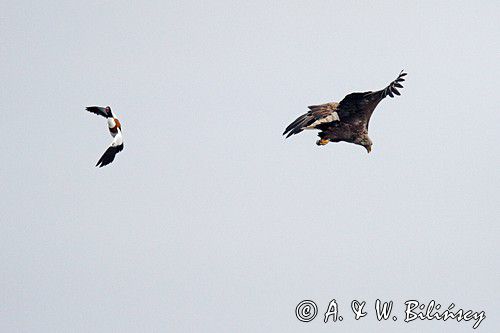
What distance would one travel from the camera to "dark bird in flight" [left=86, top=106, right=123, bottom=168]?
121 feet

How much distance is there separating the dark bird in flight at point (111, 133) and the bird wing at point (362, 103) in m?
7.35

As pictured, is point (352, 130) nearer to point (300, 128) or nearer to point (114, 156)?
point (300, 128)

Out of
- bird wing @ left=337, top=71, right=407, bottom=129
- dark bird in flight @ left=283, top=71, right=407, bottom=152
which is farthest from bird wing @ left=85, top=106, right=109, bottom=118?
bird wing @ left=337, top=71, right=407, bottom=129

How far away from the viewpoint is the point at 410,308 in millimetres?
40875

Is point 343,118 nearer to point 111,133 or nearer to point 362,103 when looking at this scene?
point 362,103

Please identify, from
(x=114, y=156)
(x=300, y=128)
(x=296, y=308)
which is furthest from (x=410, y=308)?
(x=114, y=156)

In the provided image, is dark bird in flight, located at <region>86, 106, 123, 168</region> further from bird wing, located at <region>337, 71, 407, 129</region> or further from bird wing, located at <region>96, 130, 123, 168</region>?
bird wing, located at <region>337, 71, 407, 129</region>

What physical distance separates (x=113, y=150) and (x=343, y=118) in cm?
784

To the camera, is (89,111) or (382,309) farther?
(382,309)

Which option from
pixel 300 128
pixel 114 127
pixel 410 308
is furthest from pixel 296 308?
pixel 114 127

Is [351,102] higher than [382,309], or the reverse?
[351,102]

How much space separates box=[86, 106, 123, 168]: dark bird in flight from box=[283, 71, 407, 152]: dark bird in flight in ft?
17.3

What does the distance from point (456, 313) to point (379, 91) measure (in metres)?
7.82

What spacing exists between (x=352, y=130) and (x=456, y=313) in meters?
6.86
